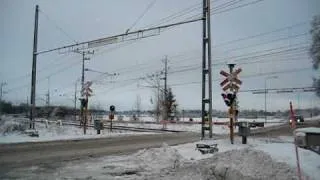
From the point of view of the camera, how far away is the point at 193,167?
12.2 meters

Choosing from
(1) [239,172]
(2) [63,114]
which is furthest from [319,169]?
(2) [63,114]

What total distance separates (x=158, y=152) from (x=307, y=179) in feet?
20.5

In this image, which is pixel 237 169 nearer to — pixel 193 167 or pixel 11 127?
pixel 193 167

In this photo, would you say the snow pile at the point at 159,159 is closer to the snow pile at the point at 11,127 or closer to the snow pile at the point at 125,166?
the snow pile at the point at 125,166

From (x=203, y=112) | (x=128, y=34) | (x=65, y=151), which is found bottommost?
(x=65, y=151)

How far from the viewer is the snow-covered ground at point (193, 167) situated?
35.7 ft

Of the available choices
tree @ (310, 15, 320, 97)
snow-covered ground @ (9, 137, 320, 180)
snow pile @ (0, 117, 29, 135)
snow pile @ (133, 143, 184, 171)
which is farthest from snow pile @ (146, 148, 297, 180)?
tree @ (310, 15, 320, 97)

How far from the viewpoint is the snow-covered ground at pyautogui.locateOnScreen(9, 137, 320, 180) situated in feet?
35.7

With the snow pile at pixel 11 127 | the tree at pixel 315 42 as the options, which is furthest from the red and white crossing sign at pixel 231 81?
the tree at pixel 315 42

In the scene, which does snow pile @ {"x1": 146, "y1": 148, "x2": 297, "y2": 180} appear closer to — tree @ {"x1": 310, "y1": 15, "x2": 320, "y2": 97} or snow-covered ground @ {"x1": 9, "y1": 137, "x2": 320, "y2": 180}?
snow-covered ground @ {"x1": 9, "y1": 137, "x2": 320, "y2": 180}

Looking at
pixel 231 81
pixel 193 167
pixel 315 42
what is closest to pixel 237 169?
pixel 193 167

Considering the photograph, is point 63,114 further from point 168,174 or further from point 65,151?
point 168,174

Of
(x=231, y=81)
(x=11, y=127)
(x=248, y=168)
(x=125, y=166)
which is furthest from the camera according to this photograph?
(x=11, y=127)

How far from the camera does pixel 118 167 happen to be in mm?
14227
